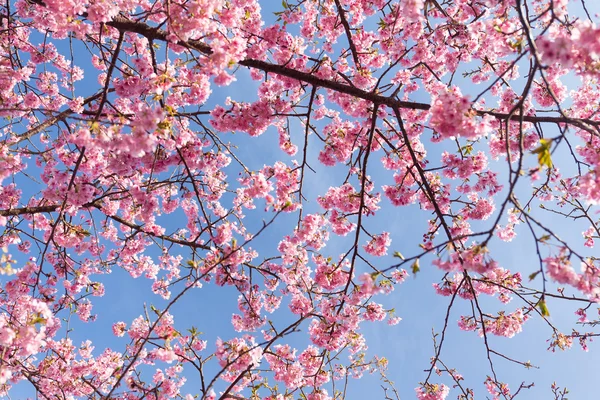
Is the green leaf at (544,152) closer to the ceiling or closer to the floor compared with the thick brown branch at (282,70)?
closer to the floor

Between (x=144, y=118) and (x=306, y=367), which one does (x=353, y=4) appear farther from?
(x=306, y=367)

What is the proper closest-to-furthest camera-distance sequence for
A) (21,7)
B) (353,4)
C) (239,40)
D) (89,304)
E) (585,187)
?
(585,187) → (239,40) → (21,7) → (353,4) → (89,304)

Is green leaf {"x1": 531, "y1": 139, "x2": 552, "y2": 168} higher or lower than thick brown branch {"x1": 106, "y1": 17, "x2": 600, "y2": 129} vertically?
lower

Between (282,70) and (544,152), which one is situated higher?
(282,70)

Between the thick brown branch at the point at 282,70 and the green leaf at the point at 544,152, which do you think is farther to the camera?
the thick brown branch at the point at 282,70

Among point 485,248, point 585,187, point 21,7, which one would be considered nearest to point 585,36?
point 585,187

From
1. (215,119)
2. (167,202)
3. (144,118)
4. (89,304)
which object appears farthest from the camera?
(89,304)

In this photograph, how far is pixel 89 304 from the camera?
7902mm

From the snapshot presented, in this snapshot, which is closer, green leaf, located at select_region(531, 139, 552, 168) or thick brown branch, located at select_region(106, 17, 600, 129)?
green leaf, located at select_region(531, 139, 552, 168)

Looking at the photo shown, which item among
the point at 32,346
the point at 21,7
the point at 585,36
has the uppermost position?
the point at 21,7

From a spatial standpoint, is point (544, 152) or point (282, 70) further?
point (282, 70)

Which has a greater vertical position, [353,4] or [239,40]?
[353,4]

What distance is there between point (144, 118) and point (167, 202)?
3189mm

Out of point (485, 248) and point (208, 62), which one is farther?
point (208, 62)
